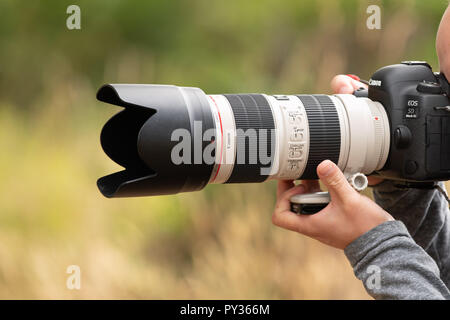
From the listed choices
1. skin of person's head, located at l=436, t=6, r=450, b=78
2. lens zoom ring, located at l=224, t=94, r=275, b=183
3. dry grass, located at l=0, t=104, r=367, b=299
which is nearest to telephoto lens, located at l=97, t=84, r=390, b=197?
lens zoom ring, located at l=224, t=94, r=275, b=183

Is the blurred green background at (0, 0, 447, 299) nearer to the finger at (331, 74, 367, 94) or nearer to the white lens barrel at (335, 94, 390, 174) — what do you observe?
the finger at (331, 74, 367, 94)

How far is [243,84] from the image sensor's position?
1654 millimetres

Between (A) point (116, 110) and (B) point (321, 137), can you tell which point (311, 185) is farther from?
(A) point (116, 110)

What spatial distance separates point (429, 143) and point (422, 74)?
0.11m

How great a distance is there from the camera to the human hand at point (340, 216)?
0.77m

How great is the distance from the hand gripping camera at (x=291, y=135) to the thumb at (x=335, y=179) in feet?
0.18

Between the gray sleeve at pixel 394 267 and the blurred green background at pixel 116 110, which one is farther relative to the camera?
the blurred green background at pixel 116 110

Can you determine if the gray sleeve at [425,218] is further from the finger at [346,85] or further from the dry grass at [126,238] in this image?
the dry grass at [126,238]

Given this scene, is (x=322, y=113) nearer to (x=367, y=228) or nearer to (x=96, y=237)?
(x=367, y=228)

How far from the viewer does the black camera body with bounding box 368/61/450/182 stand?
0.83m

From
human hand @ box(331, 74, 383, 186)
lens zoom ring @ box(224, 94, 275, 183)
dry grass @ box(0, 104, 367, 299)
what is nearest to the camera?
lens zoom ring @ box(224, 94, 275, 183)

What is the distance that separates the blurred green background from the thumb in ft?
2.43

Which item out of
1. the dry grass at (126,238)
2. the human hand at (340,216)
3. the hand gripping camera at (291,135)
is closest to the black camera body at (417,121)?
the hand gripping camera at (291,135)

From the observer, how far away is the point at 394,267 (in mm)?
722
